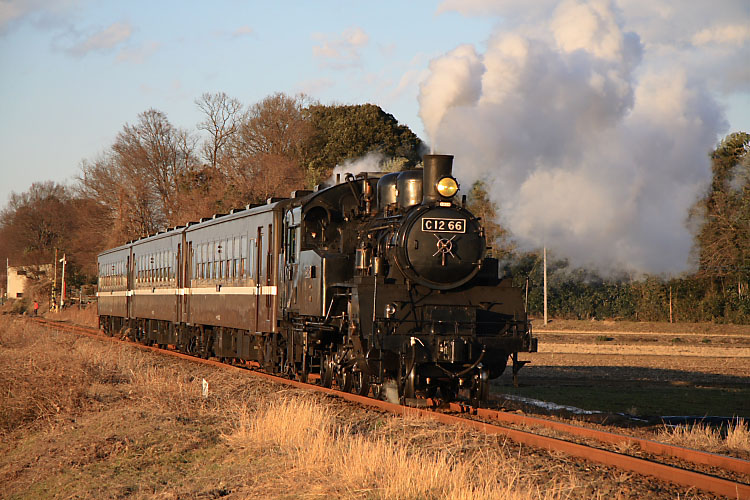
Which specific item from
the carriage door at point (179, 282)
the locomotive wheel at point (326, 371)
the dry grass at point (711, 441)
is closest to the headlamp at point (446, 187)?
the locomotive wheel at point (326, 371)

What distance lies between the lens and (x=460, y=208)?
12.9 meters

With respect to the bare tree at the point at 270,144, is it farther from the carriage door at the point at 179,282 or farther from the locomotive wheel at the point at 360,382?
the locomotive wheel at the point at 360,382

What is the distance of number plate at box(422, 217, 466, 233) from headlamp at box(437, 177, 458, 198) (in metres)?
0.42

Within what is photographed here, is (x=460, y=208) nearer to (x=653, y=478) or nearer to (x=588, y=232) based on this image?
(x=653, y=478)

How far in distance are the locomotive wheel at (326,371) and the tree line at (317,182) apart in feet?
68.9

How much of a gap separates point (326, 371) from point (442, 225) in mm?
3880

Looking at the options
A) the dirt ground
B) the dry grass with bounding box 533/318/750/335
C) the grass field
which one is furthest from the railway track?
the dry grass with bounding box 533/318/750/335

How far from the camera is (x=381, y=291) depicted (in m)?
12.2

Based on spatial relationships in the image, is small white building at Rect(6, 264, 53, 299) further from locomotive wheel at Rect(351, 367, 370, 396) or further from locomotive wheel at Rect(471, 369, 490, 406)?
locomotive wheel at Rect(471, 369, 490, 406)

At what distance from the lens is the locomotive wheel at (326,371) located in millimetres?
14766

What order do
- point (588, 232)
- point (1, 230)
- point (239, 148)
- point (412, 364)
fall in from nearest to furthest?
point (412, 364) → point (588, 232) → point (239, 148) → point (1, 230)

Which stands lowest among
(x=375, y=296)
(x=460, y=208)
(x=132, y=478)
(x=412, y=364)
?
(x=132, y=478)

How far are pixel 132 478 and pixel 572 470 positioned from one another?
461 cm

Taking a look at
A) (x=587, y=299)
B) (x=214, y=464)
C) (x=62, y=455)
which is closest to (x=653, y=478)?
(x=214, y=464)
